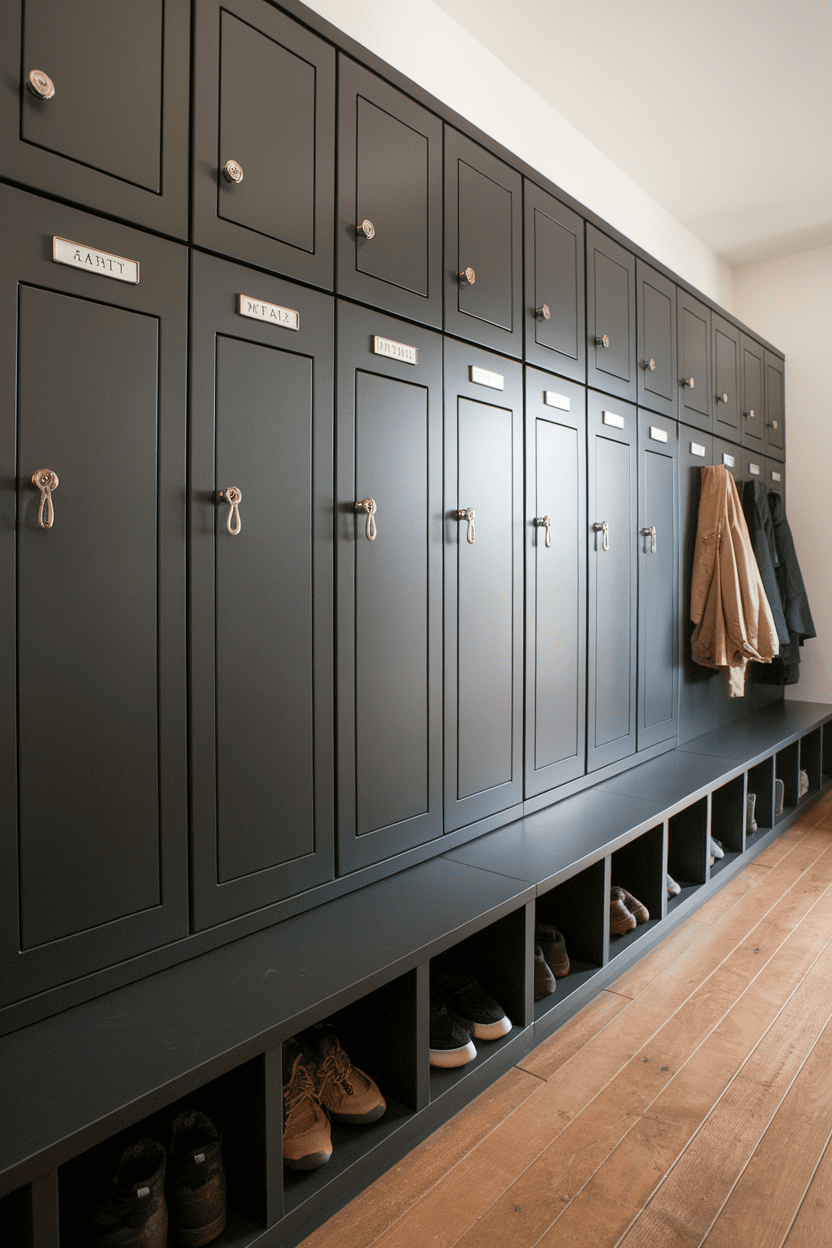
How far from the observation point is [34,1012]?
1242 mm

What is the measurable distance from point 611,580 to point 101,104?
83.2 inches

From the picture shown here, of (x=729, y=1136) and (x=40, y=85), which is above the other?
(x=40, y=85)

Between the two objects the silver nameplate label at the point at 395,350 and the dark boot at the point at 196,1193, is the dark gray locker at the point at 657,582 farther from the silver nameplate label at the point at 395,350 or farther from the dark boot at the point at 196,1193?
the dark boot at the point at 196,1193

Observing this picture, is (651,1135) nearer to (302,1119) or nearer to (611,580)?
(302,1119)

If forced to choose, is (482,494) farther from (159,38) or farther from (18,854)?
(18,854)

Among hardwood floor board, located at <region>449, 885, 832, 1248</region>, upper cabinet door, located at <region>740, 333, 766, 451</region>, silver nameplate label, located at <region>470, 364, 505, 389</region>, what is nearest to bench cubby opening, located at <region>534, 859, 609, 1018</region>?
hardwood floor board, located at <region>449, 885, 832, 1248</region>

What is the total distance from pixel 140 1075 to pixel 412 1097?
650mm

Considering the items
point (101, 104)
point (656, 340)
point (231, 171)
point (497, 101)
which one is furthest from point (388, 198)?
point (656, 340)

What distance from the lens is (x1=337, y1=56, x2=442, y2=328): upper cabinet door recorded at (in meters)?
1.74

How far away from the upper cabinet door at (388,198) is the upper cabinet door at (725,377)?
220 cm

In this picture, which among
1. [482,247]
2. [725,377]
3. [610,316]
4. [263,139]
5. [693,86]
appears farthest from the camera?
[725,377]

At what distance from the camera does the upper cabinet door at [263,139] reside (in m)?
1.45

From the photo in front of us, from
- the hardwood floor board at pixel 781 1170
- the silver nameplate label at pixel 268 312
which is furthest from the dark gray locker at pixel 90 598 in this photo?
the hardwood floor board at pixel 781 1170

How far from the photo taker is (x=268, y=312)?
5.13ft
